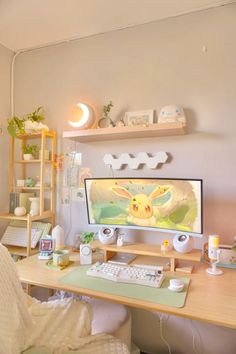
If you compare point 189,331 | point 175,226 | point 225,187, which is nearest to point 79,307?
point 175,226

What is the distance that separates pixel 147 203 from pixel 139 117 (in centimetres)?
63

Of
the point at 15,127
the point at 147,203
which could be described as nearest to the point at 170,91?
the point at 147,203

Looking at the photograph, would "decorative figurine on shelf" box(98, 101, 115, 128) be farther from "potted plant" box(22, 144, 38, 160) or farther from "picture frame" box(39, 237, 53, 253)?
"picture frame" box(39, 237, 53, 253)

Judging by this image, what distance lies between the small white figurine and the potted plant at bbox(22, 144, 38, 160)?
1095mm

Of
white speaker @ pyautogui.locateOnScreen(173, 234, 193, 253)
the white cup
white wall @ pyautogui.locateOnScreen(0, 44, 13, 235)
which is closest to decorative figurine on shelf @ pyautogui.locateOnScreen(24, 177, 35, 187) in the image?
white wall @ pyautogui.locateOnScreen(0, 44, 13, 235)

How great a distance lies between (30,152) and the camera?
2037 millimetres

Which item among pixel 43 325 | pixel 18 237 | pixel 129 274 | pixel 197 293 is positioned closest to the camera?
pixel 43 325

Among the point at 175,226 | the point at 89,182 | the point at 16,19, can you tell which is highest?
the point at 16,19

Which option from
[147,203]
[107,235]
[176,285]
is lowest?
[176,285]

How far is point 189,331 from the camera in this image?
157 centimetres

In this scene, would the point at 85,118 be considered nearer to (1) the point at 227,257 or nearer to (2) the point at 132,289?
(2) the point at 132,289

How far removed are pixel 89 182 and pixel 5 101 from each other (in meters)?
1.18

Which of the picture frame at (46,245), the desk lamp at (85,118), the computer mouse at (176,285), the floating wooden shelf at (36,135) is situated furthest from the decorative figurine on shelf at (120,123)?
the computer mouse at (176,285)

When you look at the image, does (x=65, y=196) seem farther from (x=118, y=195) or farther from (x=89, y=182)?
(x=118, y=195)
